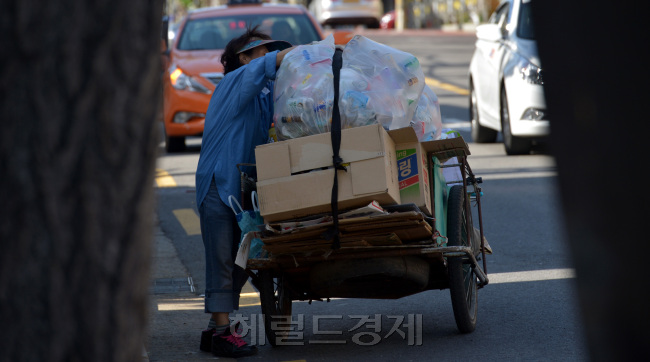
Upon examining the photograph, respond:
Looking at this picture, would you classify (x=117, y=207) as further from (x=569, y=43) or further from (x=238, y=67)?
(x=238, y=67)

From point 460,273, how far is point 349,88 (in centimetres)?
110

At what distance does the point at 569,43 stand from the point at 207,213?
10.8ft

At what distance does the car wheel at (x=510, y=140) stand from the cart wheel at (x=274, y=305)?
6526 mm

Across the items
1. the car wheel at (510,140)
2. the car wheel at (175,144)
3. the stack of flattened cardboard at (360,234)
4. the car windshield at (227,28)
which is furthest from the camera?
the car wheel at (175,144)

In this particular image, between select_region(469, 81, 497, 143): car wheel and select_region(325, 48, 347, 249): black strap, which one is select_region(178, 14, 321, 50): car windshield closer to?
select_region(469, 81, 497, 143): car wheel

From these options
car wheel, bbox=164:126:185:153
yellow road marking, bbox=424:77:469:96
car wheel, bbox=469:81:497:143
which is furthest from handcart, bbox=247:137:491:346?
yellow road marking, bbox=424:77:469:96

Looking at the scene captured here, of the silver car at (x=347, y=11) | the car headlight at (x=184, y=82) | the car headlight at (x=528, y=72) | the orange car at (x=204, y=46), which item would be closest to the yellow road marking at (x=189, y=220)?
the orange car at (x=204, y=46)

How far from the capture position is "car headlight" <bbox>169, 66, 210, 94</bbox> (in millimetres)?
12086

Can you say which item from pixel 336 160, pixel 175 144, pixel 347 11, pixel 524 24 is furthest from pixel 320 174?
pixel 347 11

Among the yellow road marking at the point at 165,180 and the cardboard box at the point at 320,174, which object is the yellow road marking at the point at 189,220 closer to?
the yellow road marking at the point at 165,180

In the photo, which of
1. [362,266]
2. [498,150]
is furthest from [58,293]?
[498,150]

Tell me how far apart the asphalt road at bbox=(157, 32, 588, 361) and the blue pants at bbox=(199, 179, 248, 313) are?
38 centimetres

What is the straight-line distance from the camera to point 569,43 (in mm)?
1824

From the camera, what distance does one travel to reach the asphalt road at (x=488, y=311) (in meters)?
5.04
